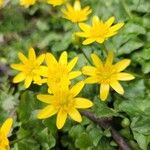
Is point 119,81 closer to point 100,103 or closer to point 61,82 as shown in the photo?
point 100,103

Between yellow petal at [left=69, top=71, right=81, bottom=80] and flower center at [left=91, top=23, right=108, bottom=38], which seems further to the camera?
flower center at [left=91, top=23, right=108, bottom=38]

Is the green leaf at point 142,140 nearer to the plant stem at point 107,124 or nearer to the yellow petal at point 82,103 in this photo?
the plant stem at point 107,124

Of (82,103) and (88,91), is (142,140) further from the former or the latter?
(88,91)

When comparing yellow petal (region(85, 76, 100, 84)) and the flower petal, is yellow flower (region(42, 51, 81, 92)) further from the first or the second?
the flower petal

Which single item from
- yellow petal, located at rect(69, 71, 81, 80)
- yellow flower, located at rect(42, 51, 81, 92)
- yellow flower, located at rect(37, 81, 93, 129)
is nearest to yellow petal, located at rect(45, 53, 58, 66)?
yellow flower, located at rect(42, 51, 81, 92)

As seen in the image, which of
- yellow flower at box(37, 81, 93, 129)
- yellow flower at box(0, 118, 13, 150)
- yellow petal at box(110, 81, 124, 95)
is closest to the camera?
yellow flower at box(0, 118, 13, 150)

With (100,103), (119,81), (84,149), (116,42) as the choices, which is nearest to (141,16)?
(116,42)

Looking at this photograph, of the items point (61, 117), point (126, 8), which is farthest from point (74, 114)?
point (126, 8)
